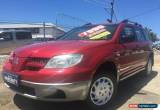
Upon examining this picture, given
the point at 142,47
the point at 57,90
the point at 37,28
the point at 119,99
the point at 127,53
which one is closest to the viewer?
the point at 57,90

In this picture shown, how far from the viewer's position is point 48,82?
404 cm

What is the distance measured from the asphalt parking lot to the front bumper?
0.68m

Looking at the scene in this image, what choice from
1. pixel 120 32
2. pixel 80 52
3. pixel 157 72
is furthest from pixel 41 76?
pixel 157 72

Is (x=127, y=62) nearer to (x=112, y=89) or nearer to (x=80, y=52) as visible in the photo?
(x=112, y=89)

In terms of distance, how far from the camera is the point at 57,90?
4066mm

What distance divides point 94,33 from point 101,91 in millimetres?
1422

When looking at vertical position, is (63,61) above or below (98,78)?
above

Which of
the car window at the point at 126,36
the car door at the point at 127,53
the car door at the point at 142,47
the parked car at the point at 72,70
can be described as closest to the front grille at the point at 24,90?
the parked car at the point at 72,70

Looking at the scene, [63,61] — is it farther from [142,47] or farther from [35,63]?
[142,47]

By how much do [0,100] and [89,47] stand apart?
6.93ft

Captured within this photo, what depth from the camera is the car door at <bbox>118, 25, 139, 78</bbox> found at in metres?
5.41

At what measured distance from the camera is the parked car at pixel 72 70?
408cm

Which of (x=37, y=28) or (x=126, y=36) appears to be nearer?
(x=126, y=36)

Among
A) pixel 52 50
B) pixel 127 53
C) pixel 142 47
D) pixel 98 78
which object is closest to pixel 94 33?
pixel 127 53
